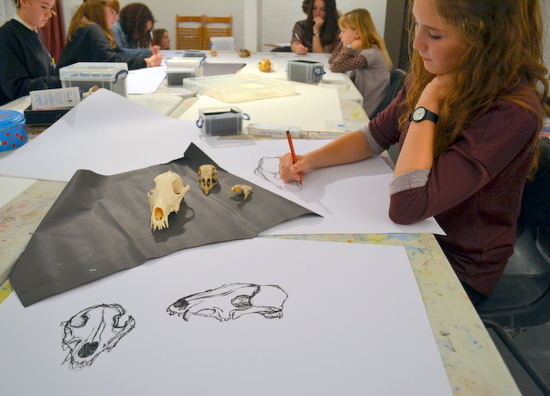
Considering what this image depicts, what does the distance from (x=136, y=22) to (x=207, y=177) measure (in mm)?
3356

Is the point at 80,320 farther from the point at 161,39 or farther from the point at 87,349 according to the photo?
the point at 161,39

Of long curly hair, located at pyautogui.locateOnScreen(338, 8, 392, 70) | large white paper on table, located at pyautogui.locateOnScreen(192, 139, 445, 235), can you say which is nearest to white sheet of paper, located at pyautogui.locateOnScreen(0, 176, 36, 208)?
large white paper on table, located at pyautogui.locateOnScreen(192, 139, 445, 235)

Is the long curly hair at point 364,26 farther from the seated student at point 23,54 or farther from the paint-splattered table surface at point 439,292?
the paint-splattered table surface at point 439,292

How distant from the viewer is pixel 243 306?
1.91 ft

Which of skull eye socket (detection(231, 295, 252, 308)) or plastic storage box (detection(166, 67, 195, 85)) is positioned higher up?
plastic storage box (detection(166, 67, 195, 85))

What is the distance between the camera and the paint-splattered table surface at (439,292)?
18.9 inches

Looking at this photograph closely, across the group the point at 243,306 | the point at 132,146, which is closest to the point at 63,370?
the point at 243,306

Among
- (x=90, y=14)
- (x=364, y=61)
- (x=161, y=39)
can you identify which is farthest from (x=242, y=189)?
(x=161, y=39)

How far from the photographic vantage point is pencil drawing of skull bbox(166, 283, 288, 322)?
57 cm

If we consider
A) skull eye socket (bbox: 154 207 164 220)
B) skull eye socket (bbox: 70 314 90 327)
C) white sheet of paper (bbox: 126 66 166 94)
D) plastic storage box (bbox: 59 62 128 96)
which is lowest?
skull eye socket (bbox: 70 314 90 327)

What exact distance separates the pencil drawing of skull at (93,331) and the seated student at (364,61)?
206 cm

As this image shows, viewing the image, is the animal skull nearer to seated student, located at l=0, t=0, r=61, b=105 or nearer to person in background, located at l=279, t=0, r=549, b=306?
person in background, located at l=279, t=0, r=549, b=306

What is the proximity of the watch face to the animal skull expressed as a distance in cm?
46

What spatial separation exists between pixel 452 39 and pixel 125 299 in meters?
0.72
